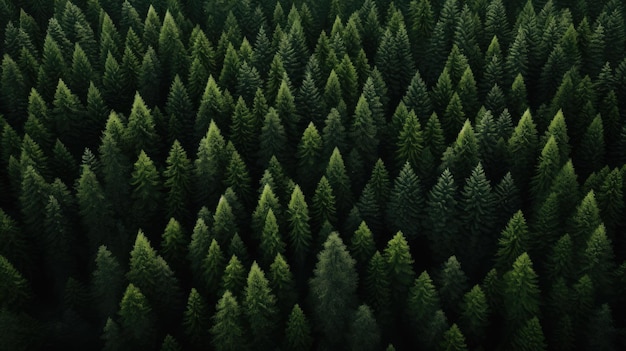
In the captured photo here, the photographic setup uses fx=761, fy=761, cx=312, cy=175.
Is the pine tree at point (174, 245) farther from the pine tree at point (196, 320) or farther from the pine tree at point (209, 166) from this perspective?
the pine tree at point (196, 320)

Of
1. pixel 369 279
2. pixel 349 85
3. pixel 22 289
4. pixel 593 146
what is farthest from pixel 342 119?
pixel 22 289

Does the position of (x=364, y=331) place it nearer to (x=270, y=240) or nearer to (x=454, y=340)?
(x=454, y=340)

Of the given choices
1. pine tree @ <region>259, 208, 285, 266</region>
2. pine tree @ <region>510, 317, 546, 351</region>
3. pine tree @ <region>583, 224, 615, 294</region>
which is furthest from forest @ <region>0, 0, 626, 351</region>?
pine tree @ <region>259, 208, 285, 266</region>

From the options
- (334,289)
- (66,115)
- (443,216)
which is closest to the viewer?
(334,289)

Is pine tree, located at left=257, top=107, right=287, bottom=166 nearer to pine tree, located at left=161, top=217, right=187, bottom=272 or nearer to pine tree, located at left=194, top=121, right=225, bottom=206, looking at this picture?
pine tree, located at left=194, top=121, right=225, bottom=206

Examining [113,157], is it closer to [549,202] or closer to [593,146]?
[549,202]

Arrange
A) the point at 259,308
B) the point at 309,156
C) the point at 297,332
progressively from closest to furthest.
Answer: the point at 259,308
the point at 297,332
the point at 309,156

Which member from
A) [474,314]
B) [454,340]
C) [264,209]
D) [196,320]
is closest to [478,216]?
[474,314]
